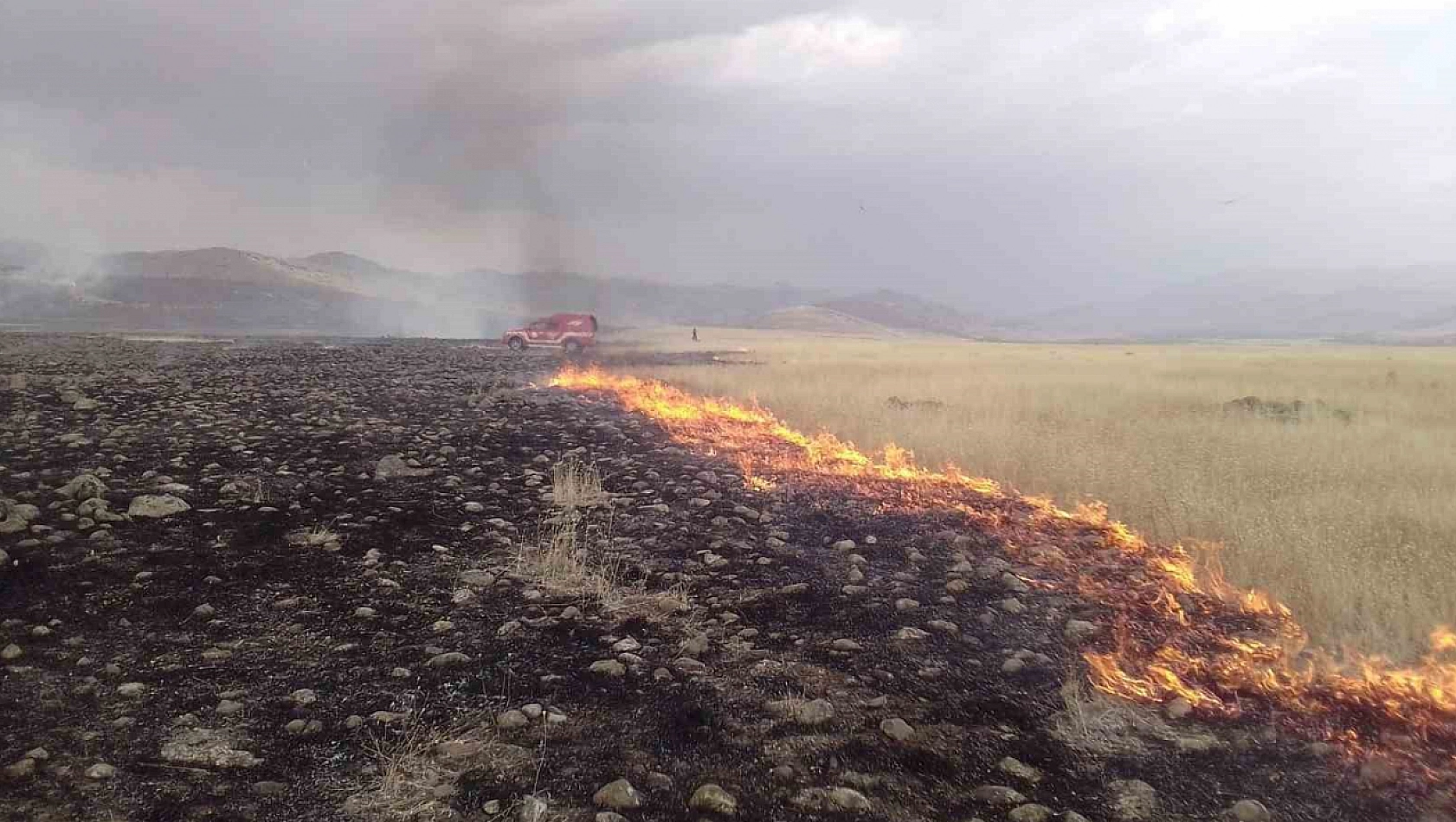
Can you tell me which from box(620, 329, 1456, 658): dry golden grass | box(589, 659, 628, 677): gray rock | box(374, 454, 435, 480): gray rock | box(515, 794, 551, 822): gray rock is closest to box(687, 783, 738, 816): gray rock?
box(515, 794, 551, 822): gray rock

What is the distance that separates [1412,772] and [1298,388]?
24.1 metres

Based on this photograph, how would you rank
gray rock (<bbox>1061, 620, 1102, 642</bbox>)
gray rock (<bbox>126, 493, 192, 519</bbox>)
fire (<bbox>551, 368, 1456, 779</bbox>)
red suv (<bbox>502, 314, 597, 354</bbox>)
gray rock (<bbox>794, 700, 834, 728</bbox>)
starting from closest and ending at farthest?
1. gray rock (<bbox>794, 700, 834, 728</bbox>)
2. fire (<bbox>551, 368, 1456, 779</bbox>)
3. gray rock (<bbox>1061, 620, 1102, 642</bbox>)
4. gray rock (<bbox>126, 493, 192, 519</bbox>)
5. red suv (<bbox>502, 314, 597, 354</bbox>)

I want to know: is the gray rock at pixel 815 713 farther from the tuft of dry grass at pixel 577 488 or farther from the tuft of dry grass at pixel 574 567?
the tuft of dry grass at pixel 577 488

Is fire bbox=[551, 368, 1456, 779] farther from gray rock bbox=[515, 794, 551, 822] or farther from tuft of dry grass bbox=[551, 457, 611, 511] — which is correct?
gray rock bbox=[515, 794, 551, 822]

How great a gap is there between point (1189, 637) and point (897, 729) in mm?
2683

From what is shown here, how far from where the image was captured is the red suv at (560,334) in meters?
43.8

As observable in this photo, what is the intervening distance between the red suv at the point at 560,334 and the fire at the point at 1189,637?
3506 cm

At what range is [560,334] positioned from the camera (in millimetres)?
44250

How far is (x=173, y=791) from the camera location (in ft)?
10.5

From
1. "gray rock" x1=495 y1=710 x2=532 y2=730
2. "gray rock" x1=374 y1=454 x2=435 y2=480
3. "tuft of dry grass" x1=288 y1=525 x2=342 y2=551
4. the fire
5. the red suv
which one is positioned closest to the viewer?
"gray rock" x1=495 y1=710 x2=532 y2=730

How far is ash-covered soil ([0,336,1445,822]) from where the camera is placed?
3354mm

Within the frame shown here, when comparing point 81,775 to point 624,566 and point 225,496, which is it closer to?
point 624,566

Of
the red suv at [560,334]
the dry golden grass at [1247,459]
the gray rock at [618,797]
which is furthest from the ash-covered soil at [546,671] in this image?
the red suv at [560,334]

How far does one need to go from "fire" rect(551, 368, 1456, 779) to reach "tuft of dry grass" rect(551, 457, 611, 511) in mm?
2041
